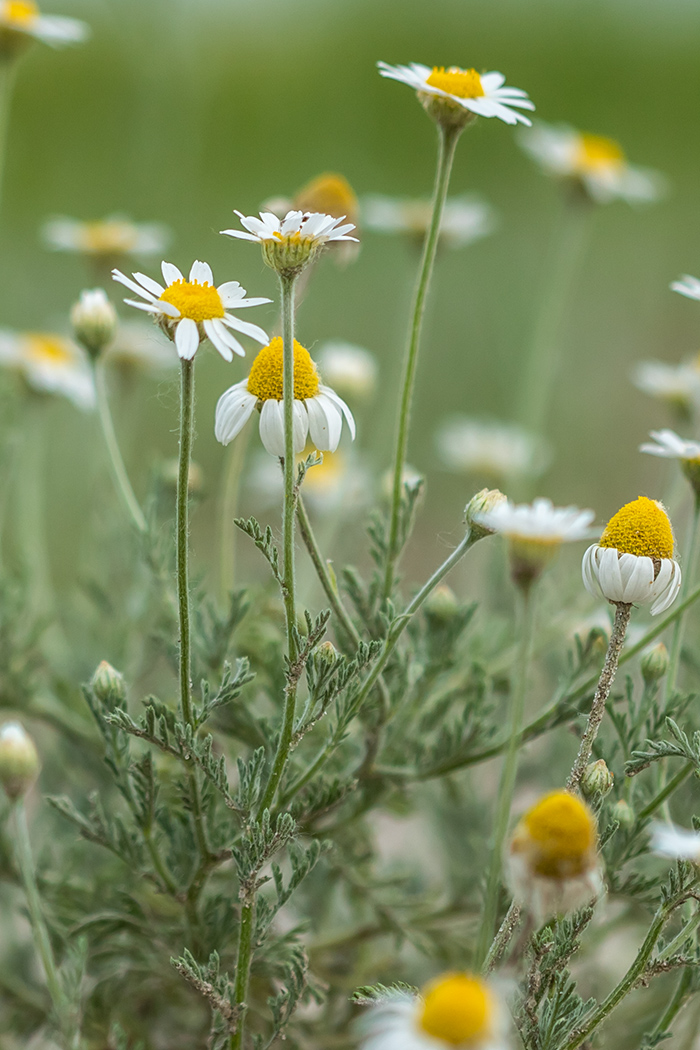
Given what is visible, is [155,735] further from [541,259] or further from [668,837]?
[541,259]

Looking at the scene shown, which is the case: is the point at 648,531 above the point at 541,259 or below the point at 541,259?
below

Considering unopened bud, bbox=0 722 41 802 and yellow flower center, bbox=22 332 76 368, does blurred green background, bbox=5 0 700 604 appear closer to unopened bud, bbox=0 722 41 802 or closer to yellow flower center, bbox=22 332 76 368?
yellow flower center, bbox=22 332 76 368

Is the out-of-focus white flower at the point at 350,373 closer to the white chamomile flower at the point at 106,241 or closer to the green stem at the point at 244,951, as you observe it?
the white chamomile flower at the point at 106,241

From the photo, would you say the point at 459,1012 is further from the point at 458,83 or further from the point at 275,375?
the point at 458,83

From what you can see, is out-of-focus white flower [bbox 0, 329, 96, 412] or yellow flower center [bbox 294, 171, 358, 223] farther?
out-of-focus white flower [bbox 0, 329, 96, 412]

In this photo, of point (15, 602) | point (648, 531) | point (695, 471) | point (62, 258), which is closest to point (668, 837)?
point (648, 531)

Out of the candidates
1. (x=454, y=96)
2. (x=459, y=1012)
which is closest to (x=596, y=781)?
(x=459, y=1012)

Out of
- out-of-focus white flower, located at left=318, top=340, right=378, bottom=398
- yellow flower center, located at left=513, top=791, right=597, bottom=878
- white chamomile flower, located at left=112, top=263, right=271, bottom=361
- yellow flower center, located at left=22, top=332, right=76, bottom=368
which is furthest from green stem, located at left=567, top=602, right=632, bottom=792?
yellow flower center, located at left=22, top=332, right=76, bottom=368
